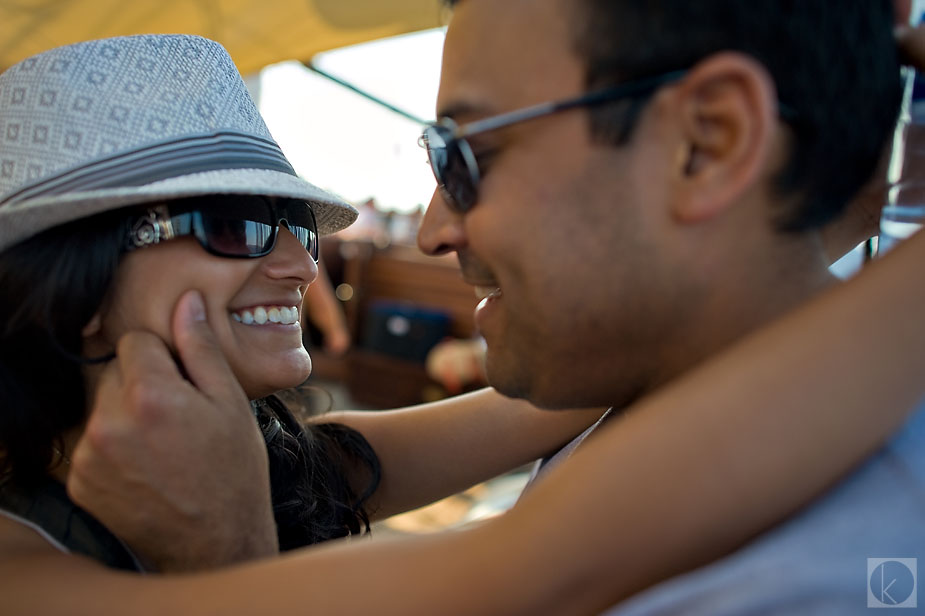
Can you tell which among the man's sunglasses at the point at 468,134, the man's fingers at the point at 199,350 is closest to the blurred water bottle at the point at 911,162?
the man's sunglasses at the point at 468,134

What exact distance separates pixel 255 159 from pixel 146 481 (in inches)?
29.7

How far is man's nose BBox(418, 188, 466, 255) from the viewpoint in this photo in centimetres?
135

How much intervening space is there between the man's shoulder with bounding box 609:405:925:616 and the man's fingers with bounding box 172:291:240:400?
0.78m

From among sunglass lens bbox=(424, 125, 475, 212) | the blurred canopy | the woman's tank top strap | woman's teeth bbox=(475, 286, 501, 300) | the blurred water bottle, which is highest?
the blurred canopy

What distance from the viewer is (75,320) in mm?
1392

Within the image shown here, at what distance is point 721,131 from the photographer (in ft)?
3.45

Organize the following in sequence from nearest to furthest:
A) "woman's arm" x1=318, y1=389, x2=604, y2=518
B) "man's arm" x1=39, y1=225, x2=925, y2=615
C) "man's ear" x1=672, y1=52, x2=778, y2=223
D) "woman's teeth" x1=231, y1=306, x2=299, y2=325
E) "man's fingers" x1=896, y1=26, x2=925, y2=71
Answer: "man's arm" x1=39, y1=225, x2=925, y2=615 < "man's ear" x1=672, y1=52, x2=778, y2=223 < "man's fingers" x1=896, y1=26, x2=925, y2=71 < "woman's teeth" x1=231, y1=306, x2=299, y2=325 < "woman's arm" x1=318, y1=389, x2=604, y2=518

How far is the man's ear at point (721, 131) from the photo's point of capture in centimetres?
101

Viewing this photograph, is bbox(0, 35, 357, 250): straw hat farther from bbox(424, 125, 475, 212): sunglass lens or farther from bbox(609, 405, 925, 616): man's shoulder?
bbox(609, 405, 925, 616): man's shoulder

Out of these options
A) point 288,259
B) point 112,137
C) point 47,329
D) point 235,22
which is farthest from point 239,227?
point 235,22

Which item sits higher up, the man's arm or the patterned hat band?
the patterned hat band

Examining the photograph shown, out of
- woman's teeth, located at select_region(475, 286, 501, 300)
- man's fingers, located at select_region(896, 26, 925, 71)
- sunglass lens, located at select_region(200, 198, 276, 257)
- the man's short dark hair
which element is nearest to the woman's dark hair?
sunglass lens, located at select_region(200, 198, 276, 257)

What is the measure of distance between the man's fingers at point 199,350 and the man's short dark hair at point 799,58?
0.80m

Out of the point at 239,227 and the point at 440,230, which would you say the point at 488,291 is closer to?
the point at 440,230
